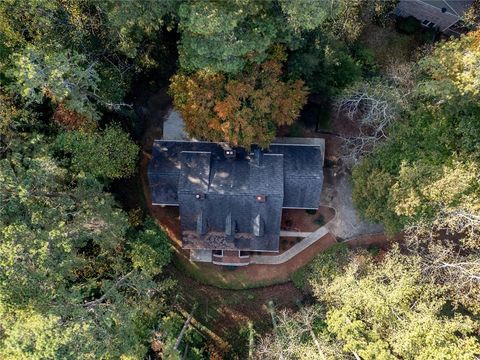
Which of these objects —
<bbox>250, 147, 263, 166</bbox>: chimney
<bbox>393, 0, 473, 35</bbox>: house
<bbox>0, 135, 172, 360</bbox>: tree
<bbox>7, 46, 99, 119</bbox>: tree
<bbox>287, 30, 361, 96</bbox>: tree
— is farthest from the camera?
<bbox>393, 0, 473, 35</bbox>: house

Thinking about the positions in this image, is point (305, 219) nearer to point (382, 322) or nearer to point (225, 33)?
point (382, 322)

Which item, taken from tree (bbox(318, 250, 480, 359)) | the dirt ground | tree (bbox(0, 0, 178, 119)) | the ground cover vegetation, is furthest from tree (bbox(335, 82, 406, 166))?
tree (bbox(0, 0, 178, 119))

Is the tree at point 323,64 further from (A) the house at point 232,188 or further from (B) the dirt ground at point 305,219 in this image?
(B) the dirt ground at point 305,219

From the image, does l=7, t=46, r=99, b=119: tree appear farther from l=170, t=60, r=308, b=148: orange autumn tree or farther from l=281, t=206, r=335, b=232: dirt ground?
l=281, t=206, r=335, b=232: dirt ground

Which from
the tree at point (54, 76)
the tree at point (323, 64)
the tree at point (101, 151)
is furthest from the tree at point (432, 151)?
the tree at point (54, 76)

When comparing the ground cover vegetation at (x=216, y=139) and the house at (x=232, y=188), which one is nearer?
the ground cover vegetation at (x=216, y=139)

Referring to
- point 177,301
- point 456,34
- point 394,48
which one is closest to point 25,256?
point 177,301
